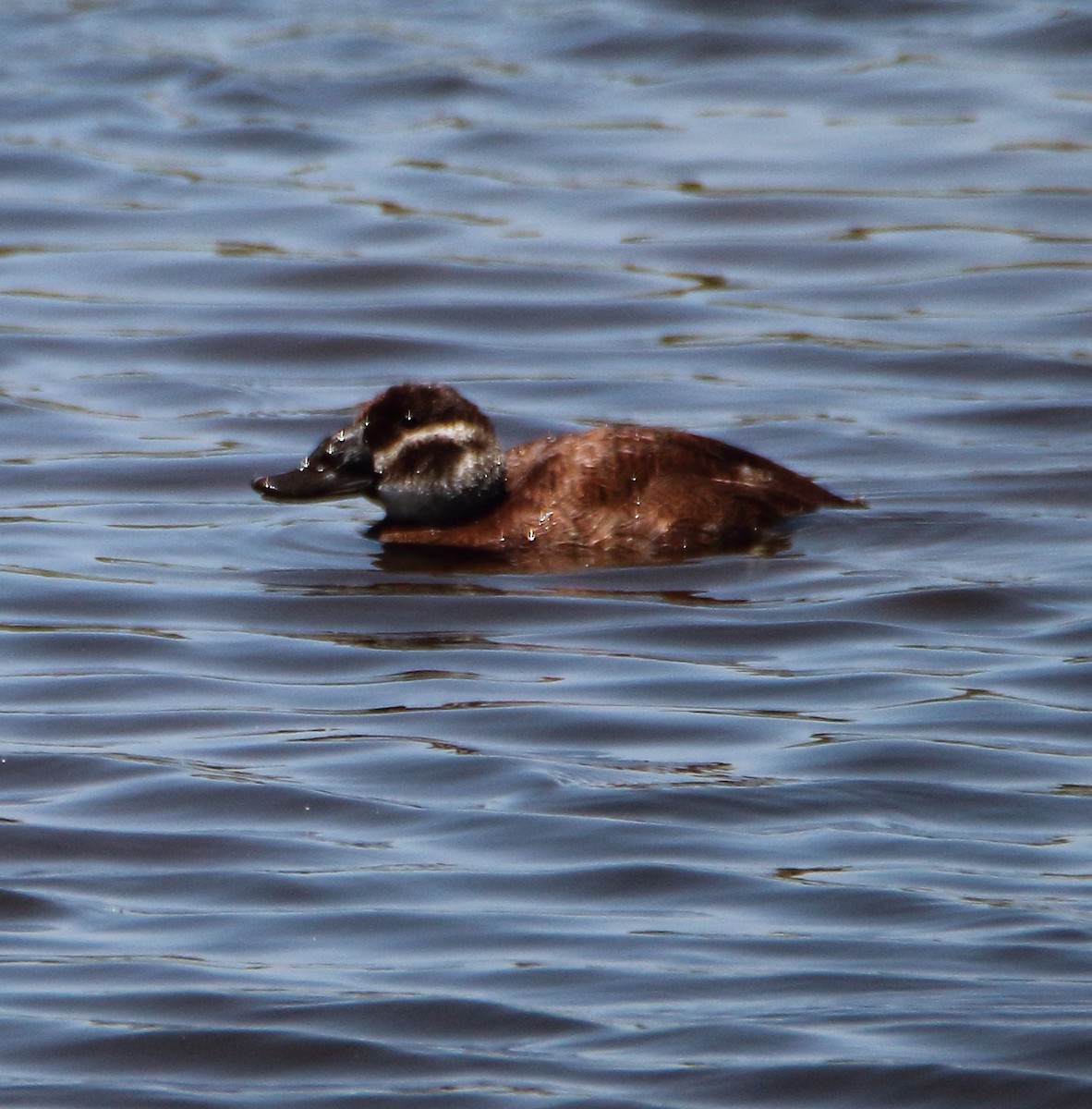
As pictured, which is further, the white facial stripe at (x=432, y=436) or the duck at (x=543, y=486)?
the white facial stripe at (x=432, y=436)

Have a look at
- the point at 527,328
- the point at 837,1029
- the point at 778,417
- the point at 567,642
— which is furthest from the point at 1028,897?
the point at 527,328

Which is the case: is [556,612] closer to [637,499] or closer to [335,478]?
[637,499]

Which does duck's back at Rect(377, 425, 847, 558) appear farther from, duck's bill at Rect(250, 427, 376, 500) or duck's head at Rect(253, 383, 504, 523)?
duck's bill at Rect(250, 427, 376, 500)

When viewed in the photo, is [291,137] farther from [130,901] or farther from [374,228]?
[130,901]

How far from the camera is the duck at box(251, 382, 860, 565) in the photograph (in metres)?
10.2

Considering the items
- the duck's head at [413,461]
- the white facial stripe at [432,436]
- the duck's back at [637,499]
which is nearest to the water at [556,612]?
the duck's back at [637,499]

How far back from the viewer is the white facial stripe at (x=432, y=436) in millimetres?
10469

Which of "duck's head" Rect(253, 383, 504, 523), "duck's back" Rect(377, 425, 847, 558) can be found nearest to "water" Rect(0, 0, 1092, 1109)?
"duck's back" Rect(377, 425, 847, 558)

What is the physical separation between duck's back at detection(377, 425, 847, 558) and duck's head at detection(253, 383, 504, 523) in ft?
0.42

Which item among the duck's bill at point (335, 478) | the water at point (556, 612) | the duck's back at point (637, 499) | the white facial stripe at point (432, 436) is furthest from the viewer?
the duck's bill at point (335, 478)

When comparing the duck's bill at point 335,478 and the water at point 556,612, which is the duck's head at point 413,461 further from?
the water at point 556,612

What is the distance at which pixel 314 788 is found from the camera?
293 inches

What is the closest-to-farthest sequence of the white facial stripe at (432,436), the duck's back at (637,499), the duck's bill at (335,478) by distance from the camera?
the duck's back at (637,499) < the white facial stripe at (432,436) < the duck's bill at (335,478)

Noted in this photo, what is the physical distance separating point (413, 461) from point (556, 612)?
133 centimetres
